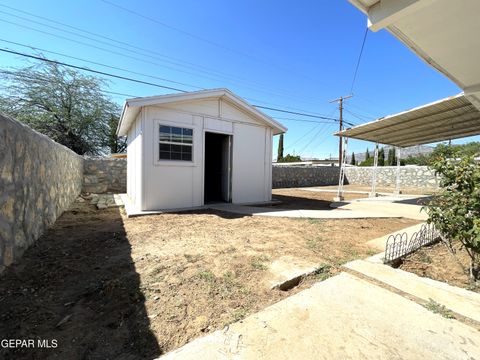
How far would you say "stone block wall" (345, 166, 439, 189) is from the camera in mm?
15447

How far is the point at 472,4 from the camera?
251cm

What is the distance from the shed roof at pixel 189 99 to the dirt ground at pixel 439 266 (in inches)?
246

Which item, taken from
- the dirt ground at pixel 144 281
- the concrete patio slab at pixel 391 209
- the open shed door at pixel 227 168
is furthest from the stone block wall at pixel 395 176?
the dirt ground at pixel 144 281

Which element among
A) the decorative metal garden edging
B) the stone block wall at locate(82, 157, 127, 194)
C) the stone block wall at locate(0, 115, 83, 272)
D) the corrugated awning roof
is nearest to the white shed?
the stone block wall at locate(0, 115, 83, 272)

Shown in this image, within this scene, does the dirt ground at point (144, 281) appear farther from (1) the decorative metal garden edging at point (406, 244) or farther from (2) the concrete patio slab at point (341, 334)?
(1) the decorative metal garden edging at point (406, 244)

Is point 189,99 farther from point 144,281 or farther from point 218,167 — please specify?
point 144,281

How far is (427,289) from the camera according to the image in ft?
7.86

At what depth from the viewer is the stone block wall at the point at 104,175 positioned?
38.0ft

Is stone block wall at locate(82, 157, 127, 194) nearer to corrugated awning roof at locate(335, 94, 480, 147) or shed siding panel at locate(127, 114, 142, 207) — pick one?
shed siding panel at locate(127, 114, 142, 207)

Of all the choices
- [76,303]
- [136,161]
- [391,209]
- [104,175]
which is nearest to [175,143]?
[136,161]

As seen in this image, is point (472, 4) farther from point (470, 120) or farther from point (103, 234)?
point (470, 120)

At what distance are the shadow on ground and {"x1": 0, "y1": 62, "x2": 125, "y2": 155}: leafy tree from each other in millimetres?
16421

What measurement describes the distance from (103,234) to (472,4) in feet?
20.8

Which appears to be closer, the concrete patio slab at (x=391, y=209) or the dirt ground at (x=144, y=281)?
the dirt ground at (x=144, y=281)
